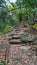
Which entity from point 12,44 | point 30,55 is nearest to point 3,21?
point 30,55

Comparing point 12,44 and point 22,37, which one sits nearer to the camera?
point 12,44

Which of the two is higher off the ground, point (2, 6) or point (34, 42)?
point (2, 6)

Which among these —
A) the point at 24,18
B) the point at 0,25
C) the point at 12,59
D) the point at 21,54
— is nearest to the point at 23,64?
the point at 12,59

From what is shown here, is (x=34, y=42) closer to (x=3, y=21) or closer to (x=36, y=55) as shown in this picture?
(x=36, y=55)

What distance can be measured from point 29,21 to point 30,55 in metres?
6.04


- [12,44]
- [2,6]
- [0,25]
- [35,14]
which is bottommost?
[12,44]

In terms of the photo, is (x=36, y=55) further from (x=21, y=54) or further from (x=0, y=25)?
(x=0, y=25)

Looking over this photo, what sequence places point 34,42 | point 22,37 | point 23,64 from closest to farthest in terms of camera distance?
point 23,64 → point 34,42 → point 22,37

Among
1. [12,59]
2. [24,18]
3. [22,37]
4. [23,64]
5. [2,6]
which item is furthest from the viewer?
[24,18]

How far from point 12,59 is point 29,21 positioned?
6535 mm

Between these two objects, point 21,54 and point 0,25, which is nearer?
point 0,25

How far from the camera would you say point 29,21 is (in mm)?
12742

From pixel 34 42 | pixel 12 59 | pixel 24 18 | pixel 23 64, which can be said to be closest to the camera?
pixel 23 64

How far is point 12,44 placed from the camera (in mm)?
8586
